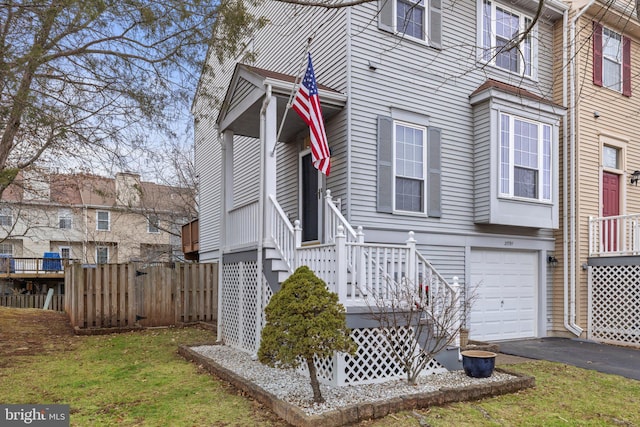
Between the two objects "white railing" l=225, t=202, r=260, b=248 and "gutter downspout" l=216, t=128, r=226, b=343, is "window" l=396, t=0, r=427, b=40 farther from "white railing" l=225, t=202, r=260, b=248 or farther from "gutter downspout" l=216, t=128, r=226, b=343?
"white railing" l=225, t=202, r=260, b=248

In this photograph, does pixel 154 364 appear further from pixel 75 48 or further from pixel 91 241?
pixel 91 241

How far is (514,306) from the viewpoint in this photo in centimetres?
1034

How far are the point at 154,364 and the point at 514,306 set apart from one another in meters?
7.75

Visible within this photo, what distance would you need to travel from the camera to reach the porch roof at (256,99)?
7.40 meters

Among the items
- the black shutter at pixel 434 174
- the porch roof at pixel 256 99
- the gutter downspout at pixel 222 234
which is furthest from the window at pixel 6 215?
the black shutter at pixel 434 174

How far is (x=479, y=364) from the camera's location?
5883 millimetres

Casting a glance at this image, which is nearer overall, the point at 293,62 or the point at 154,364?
the point at 154,364

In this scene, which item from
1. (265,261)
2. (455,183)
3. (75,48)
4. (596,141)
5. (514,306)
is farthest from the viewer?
(596,141)

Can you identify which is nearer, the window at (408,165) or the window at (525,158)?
the window at (408,165)

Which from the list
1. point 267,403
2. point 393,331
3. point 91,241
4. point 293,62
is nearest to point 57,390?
point 267,403

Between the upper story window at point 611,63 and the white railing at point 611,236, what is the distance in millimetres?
3389

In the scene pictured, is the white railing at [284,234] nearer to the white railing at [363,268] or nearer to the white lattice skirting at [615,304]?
the white railing at [363,268]

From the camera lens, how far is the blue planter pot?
A: 5875mm

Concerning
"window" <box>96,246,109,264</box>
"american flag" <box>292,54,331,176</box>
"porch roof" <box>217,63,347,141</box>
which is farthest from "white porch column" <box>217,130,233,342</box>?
"window" <box>96,246,109,264</box>
